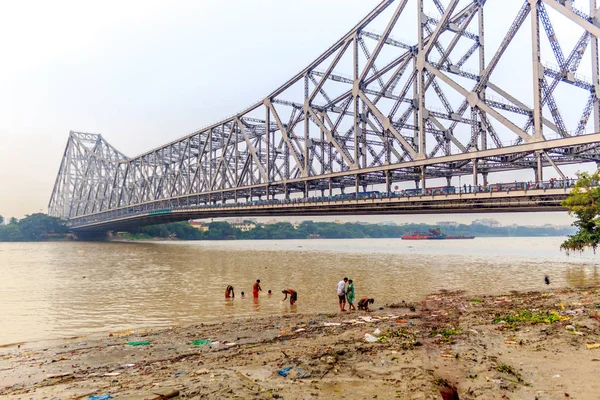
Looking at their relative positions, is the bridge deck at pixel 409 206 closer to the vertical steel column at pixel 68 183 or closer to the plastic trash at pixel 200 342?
the plastic trash at pixel 200 342

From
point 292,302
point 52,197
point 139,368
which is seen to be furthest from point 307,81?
point 52,197

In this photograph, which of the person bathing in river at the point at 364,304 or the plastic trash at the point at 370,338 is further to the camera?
the person bathing in river at the point at 364,304

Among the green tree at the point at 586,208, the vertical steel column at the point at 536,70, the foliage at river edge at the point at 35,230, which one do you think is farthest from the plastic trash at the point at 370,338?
the foliage at river edge at the point at 35,230

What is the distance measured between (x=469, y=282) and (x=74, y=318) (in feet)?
68.6

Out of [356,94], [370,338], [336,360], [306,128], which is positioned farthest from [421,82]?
[336,360]

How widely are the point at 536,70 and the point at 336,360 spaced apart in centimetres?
3453

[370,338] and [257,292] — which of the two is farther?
[257,292]

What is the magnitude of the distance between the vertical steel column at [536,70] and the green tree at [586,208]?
6257 millimetres

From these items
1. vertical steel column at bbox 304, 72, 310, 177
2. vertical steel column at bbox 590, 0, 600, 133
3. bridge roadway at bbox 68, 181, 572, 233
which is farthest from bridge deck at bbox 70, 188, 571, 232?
vertical steel column at bbox 590, 0, 600, 133

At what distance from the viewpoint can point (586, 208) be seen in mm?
26125

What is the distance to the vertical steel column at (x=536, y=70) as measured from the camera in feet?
105

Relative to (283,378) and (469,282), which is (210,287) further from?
(283,378)

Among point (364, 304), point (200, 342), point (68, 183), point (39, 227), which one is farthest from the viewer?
point (68, 183)

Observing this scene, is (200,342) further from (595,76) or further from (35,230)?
(35,230)
